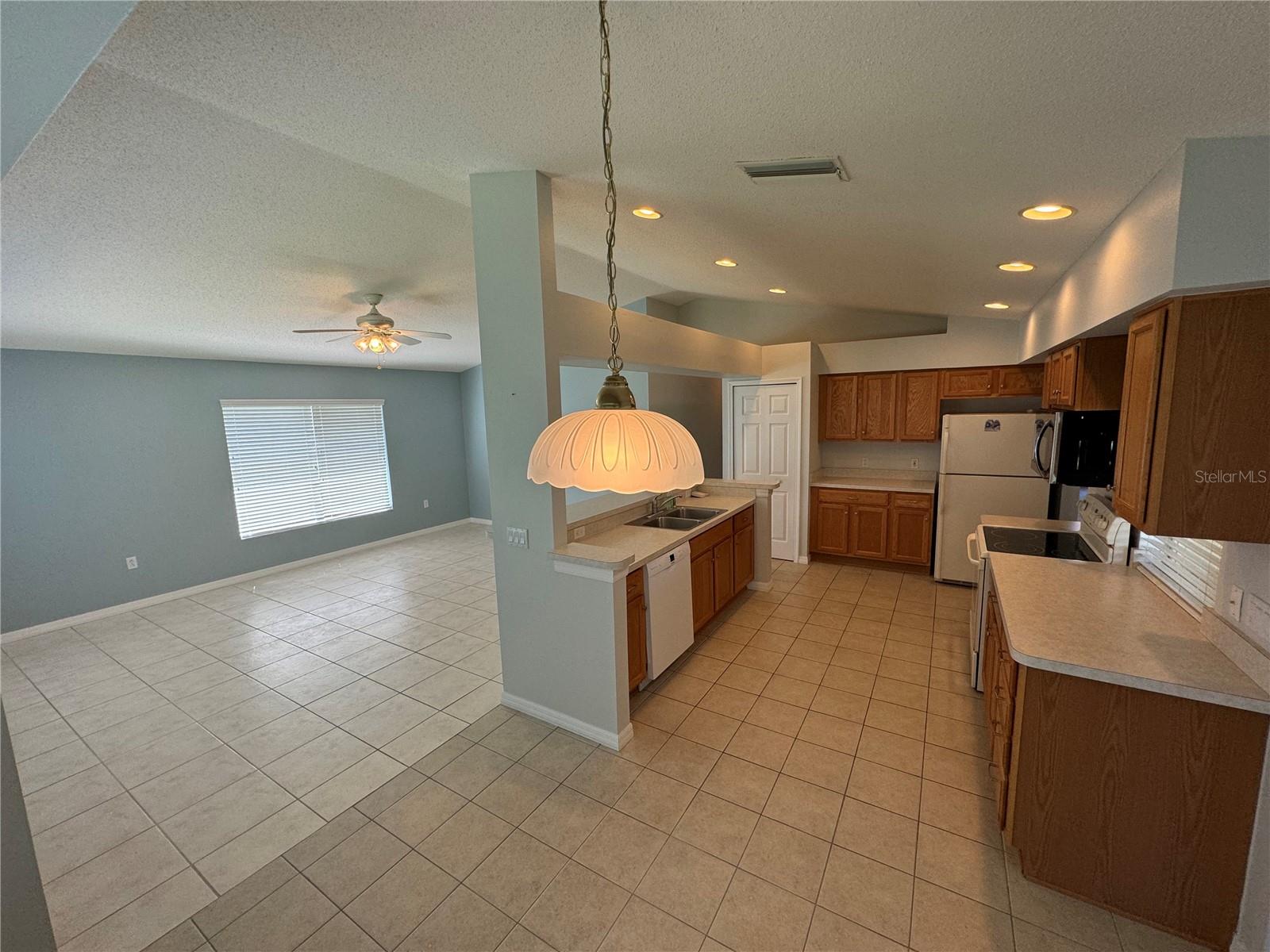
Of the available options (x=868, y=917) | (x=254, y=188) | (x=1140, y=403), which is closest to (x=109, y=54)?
(x=254, y=188)

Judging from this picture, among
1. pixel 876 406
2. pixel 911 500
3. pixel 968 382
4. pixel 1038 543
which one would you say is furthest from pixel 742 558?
pixel 968 382

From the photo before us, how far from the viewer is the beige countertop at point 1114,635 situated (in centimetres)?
160

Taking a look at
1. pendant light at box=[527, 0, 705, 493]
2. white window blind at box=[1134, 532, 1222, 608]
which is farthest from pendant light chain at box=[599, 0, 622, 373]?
white window blind at box=[1134, 532, 1222, 608]

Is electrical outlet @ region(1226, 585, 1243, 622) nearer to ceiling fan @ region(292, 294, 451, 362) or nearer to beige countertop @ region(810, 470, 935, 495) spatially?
beige countertop @ region(810, 470, 935, 495)

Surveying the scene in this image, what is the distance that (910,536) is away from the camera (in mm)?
5047

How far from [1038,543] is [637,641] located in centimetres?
253

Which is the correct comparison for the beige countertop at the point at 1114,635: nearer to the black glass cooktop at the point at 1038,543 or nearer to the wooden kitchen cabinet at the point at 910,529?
the black glass cooktop at the point at 1038,543

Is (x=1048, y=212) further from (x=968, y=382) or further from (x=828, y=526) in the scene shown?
(x=828, y=526)

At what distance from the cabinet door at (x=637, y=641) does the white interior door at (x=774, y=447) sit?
287 centimetres

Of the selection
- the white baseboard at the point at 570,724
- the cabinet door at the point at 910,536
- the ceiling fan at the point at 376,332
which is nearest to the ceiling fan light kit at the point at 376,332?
the ceiling fan at the point at 376,332

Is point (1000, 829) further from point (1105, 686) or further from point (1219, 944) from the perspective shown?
point (1105, 686)

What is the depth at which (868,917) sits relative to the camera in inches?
69.6

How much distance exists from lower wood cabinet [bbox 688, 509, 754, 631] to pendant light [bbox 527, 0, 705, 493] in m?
2.30

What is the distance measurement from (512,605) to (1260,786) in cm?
297
